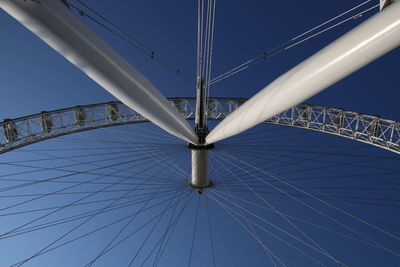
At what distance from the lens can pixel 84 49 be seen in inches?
174

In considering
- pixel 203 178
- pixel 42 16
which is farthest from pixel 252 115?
pixel 203 178

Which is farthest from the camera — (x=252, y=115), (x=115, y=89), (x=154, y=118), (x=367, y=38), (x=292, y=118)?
(x=292, y=118)

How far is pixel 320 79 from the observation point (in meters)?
4.33

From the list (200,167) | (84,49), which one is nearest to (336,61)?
(84,49)

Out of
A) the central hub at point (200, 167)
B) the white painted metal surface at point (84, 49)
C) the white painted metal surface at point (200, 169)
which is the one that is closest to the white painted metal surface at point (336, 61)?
the white painted metal surface at point (84, 49)

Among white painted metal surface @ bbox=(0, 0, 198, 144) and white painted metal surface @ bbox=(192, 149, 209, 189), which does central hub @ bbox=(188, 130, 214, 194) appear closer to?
white painted metal surface @ bbox=(192, 149, 209, 189)

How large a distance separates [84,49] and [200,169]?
1162 cm

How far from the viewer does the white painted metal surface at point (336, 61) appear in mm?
3525

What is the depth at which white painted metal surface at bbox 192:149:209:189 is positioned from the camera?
48.1 feet

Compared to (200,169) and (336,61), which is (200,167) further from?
(336,61)

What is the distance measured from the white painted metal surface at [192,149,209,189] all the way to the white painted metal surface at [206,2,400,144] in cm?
882

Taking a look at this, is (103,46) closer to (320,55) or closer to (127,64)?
(127,64)

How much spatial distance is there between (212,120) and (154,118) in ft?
51.0

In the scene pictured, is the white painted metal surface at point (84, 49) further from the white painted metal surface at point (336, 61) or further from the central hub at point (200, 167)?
the central hub at point (200, 167)
